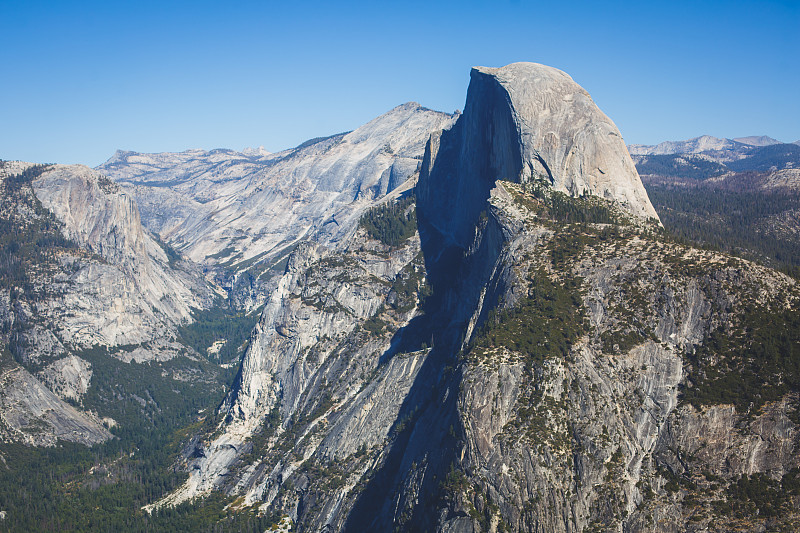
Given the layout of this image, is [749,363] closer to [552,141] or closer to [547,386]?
[547,386]

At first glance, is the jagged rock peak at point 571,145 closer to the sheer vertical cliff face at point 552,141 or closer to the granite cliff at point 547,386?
the sheer vertical cliff face at point 552,141

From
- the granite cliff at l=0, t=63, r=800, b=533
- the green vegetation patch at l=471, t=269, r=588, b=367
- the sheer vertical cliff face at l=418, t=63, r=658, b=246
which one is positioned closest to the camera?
the granite cliff at l=0, t=63, r=800, b=533

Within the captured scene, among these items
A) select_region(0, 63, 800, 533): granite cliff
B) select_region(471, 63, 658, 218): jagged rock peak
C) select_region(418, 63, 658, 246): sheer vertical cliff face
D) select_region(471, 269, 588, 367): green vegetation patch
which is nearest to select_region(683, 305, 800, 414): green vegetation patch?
select_region(0, 63, 800, 533): granite cliff

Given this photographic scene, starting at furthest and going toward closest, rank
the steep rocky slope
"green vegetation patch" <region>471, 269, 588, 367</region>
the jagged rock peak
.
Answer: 1. the jagged rock peak
2. "green vegetation patch" <region>471, 269, 588, 367</region>
3. the steep rocky slope

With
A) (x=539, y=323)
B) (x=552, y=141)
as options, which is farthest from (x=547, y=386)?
(x=552, y=141)

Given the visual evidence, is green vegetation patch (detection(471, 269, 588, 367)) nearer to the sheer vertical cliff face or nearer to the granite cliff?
the granite cliff

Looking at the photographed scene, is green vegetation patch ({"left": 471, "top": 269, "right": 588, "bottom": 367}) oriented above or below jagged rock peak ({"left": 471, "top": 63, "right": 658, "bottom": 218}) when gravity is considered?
below

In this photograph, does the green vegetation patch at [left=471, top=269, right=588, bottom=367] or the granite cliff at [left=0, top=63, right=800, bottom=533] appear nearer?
the granite cliff at [left=0, top=63, right=800, bottom=533]

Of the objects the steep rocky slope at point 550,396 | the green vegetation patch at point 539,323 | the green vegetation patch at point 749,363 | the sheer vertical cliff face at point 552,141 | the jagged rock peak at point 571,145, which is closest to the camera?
the green vegetation patch at point 749,363

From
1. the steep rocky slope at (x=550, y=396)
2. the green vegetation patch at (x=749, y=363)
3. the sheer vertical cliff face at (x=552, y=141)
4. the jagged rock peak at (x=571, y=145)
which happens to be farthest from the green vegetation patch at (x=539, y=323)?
the jagged rock peak at (x=571, y=145)

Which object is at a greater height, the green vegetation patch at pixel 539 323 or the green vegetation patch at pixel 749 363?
the green vegetation patch at pixel 539 323
